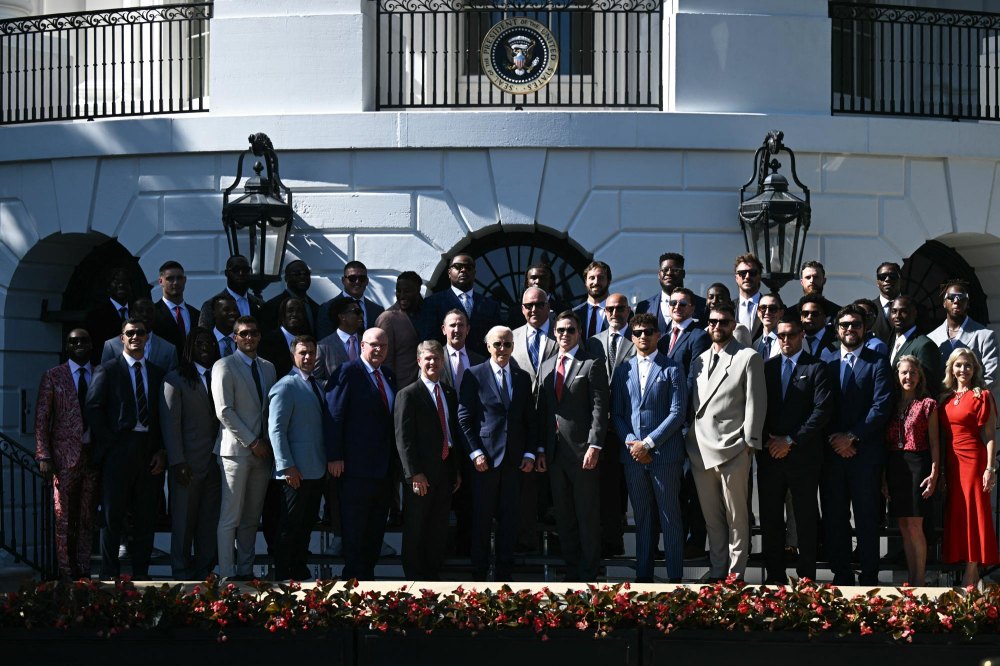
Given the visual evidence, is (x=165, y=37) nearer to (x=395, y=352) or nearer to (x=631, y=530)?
(x=395, y=352)

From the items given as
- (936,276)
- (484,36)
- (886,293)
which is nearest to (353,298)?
(484,36)

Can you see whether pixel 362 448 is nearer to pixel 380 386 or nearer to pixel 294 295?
pixel 380 386

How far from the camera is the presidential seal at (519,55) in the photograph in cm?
1533

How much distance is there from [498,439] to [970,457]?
3624 millimetres

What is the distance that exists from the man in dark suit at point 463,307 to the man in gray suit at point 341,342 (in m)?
0.62

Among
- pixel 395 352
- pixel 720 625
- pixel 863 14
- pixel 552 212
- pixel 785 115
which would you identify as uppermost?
pixel 863 14

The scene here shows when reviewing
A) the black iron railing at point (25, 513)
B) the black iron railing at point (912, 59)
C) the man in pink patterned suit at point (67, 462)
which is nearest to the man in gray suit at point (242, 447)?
the man in pink patterned suit at point (67, 462)

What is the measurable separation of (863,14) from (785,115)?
2149mm

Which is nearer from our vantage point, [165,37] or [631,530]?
[631,530]

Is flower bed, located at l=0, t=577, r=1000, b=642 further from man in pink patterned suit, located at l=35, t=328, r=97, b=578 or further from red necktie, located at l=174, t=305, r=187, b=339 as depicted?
red necktie, located at l=174, t=305, r=187, b=339

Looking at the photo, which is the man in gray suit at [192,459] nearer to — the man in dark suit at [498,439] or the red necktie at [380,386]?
the red necktie at [380,386]

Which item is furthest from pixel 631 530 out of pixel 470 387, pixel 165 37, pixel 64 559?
pixel 165 37

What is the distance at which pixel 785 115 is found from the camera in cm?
1512

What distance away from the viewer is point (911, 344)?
12398 millimetres
